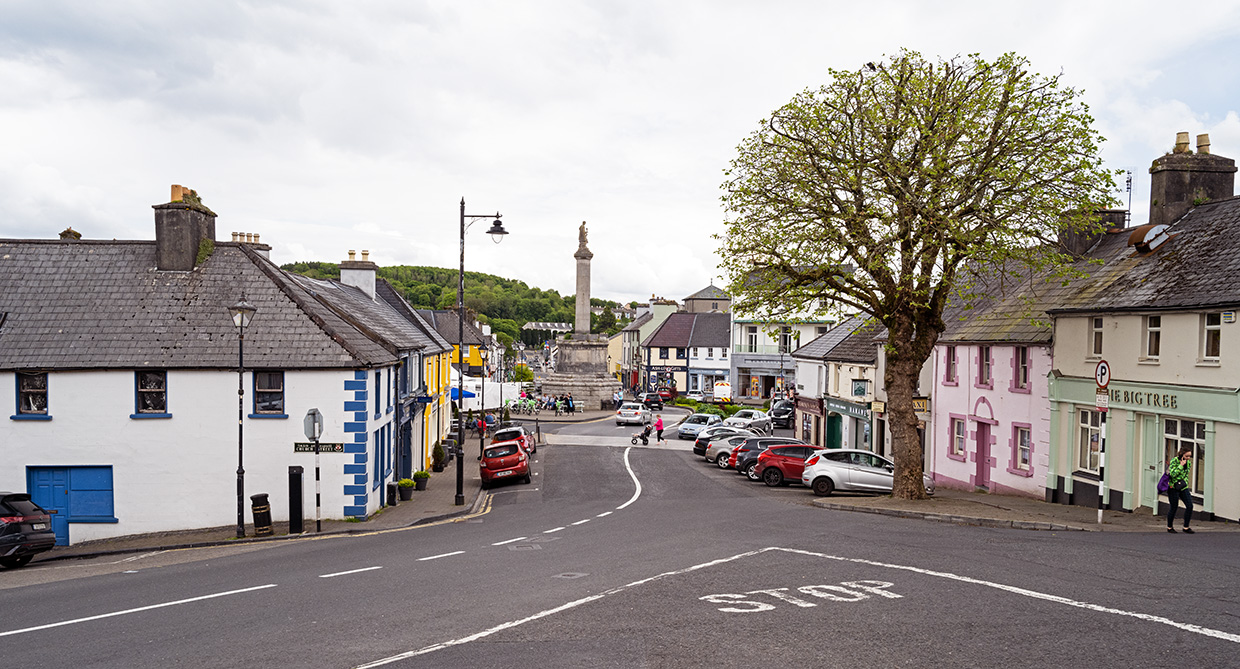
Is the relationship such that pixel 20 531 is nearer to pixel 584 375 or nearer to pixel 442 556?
pixel 442 556

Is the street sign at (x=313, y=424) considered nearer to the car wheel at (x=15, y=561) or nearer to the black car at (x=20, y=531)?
the black car at (x=20, y=531)

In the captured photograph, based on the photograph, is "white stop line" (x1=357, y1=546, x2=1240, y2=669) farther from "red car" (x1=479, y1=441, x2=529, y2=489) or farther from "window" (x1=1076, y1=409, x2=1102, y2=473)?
"red car" (x1=479, y1=441, x2=529, y2=489)

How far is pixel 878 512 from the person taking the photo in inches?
832

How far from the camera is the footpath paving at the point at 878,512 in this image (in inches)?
733

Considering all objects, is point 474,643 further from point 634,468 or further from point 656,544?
point 634,468

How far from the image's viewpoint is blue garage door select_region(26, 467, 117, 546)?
21797 mm

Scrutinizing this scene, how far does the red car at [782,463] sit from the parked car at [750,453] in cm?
128

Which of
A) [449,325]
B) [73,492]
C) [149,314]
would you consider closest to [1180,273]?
Answer: [149,314]

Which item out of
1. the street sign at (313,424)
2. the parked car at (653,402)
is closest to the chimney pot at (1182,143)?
the street sign at (313,424)

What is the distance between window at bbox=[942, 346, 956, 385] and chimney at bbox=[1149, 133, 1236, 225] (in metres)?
8.82

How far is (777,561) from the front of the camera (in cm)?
1366

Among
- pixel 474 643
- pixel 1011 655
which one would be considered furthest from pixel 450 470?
pixel 1011 655

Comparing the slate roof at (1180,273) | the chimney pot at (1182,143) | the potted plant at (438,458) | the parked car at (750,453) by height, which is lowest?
the potted plant at (438,458)

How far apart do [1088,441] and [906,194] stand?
29.0ft
